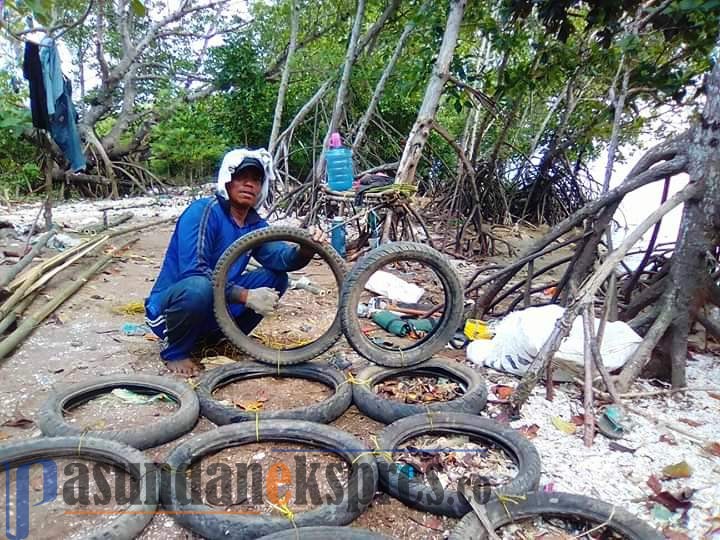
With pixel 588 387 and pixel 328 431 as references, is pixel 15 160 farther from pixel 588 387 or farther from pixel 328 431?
pixel 588 387

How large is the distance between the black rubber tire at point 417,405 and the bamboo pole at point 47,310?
85.5 inches

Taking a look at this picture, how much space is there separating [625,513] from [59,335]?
3577 millimetres

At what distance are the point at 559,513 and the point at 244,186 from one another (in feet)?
7.60

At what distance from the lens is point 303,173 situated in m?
11.9

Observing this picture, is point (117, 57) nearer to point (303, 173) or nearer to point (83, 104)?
point (83, 104)

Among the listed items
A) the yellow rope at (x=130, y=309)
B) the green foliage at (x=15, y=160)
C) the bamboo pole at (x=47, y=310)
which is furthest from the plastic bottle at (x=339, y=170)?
the green foliage at (x=15, y=160)

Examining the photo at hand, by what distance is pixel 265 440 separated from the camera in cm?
246

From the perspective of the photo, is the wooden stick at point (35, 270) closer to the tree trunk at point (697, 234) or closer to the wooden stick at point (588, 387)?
the wooden stick at point (588, 387)

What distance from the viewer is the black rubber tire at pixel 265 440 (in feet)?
6.00

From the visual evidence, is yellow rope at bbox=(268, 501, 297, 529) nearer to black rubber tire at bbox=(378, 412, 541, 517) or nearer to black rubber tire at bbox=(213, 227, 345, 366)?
black rubber tire at bbox=(378, 412, 541, 517)

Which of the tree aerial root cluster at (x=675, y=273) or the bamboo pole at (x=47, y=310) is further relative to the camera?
the bamboo pole at (x=47, y=310)

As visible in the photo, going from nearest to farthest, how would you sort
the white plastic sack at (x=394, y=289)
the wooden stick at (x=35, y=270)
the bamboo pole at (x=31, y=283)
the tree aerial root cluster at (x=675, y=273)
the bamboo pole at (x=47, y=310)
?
the tree aerial root cluster at (x=675, y=273) → the bamboo pole at (x=47, y=310) → the bamboo pole at (x=31, y=283) → the wooden stick at (x=35, y=270) → the white plastic sack at (x=394, y=289)

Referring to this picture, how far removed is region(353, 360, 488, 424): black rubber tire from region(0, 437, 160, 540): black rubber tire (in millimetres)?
1107

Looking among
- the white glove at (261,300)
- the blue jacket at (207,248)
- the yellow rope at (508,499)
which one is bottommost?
the yellow rope at (508,499)
